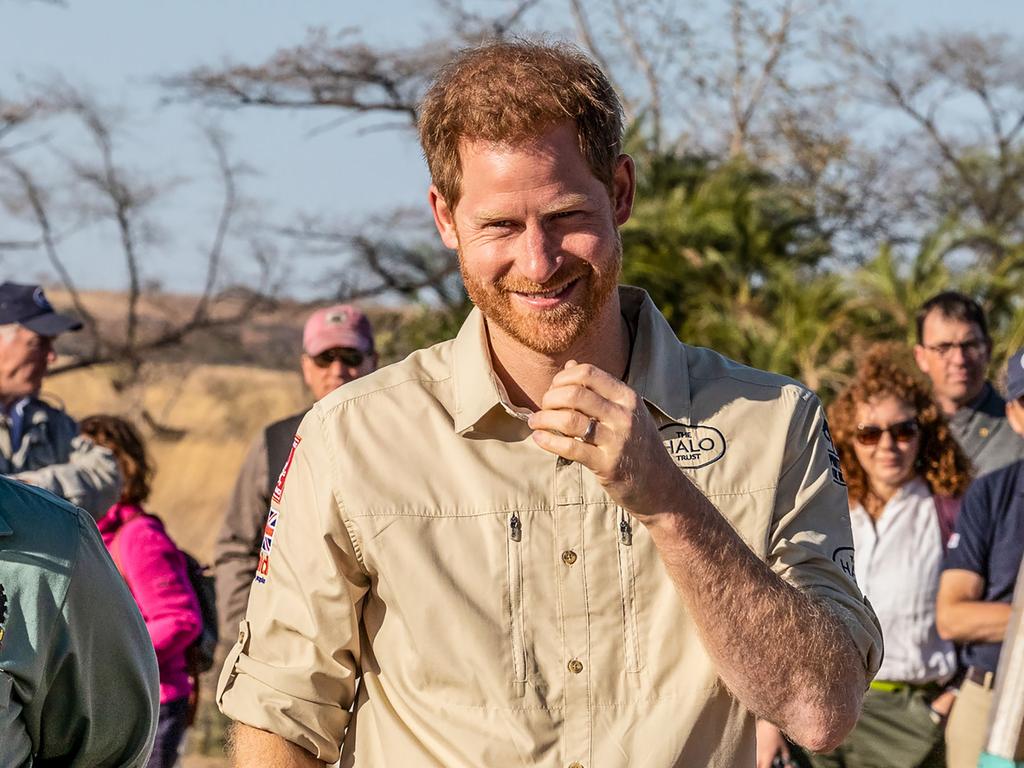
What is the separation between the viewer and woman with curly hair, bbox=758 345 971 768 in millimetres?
5820

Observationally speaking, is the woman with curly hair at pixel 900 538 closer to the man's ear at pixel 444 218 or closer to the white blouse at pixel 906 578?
the white blouse at pixel 906 578

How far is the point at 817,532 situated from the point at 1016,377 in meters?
3.07

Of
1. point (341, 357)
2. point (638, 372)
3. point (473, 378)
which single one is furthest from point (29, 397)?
point (638, 372)

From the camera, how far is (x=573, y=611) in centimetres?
264

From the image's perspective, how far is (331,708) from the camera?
8.93 ft

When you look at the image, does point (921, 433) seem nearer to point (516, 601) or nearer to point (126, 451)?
point (126, 451)

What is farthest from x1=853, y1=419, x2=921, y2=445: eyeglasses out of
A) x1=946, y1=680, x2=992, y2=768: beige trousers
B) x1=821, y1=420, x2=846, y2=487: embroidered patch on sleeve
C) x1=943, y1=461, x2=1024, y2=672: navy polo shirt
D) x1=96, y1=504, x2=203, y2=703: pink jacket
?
x1=821, y1=420, x2=846, y2=487: embroidered patch on sleeve

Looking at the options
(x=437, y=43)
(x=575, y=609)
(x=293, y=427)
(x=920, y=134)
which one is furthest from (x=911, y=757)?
(x=920, y=134)

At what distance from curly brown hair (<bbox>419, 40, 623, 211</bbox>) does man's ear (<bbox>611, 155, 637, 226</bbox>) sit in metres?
0.03

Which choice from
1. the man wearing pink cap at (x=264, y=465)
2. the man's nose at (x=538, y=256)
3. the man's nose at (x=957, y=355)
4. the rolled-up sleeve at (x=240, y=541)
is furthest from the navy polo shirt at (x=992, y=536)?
the man's nose at (x=538, y=256)

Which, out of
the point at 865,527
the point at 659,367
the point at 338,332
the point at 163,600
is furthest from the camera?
the point at 338,332

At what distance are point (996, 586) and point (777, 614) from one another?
3378 mm

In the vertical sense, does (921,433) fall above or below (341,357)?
below

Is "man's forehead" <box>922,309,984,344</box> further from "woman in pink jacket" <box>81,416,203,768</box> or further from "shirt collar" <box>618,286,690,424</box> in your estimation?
"shirt collar" <box>618,286,690,424</box>
